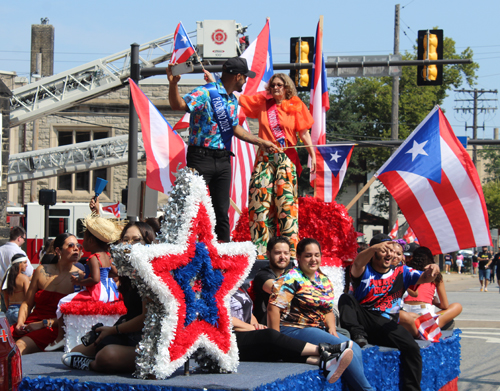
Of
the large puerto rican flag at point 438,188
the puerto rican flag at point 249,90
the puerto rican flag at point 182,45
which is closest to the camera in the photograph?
the large puerto rican flag at point 438,188

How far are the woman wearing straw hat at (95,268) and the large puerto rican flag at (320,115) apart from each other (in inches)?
121

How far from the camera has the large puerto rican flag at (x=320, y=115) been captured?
8148 mm

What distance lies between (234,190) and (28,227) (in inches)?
630

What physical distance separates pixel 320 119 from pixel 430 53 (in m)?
6.45

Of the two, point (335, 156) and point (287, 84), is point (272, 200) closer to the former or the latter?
point (287, 84)

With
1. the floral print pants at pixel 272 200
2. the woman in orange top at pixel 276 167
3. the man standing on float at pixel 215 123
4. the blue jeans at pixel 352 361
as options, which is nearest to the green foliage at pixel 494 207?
the woman in orange top at pixel 276 167

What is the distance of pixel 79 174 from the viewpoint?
1153 inches

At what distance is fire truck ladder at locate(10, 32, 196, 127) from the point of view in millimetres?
22188

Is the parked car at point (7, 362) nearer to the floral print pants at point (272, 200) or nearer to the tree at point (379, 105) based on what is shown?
the floral print pants at point (272, 200)

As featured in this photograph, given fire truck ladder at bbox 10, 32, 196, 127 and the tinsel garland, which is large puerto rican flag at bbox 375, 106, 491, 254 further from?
fire truck ladder at bbox 10, 32, 196, 127

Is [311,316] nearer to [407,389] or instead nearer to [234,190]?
[407,389]

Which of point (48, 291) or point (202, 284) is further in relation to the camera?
point (48, 291)

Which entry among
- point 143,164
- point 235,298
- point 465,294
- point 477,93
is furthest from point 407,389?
point 477,93

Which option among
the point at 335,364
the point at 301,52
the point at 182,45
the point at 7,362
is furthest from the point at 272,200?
the point at 301,52
